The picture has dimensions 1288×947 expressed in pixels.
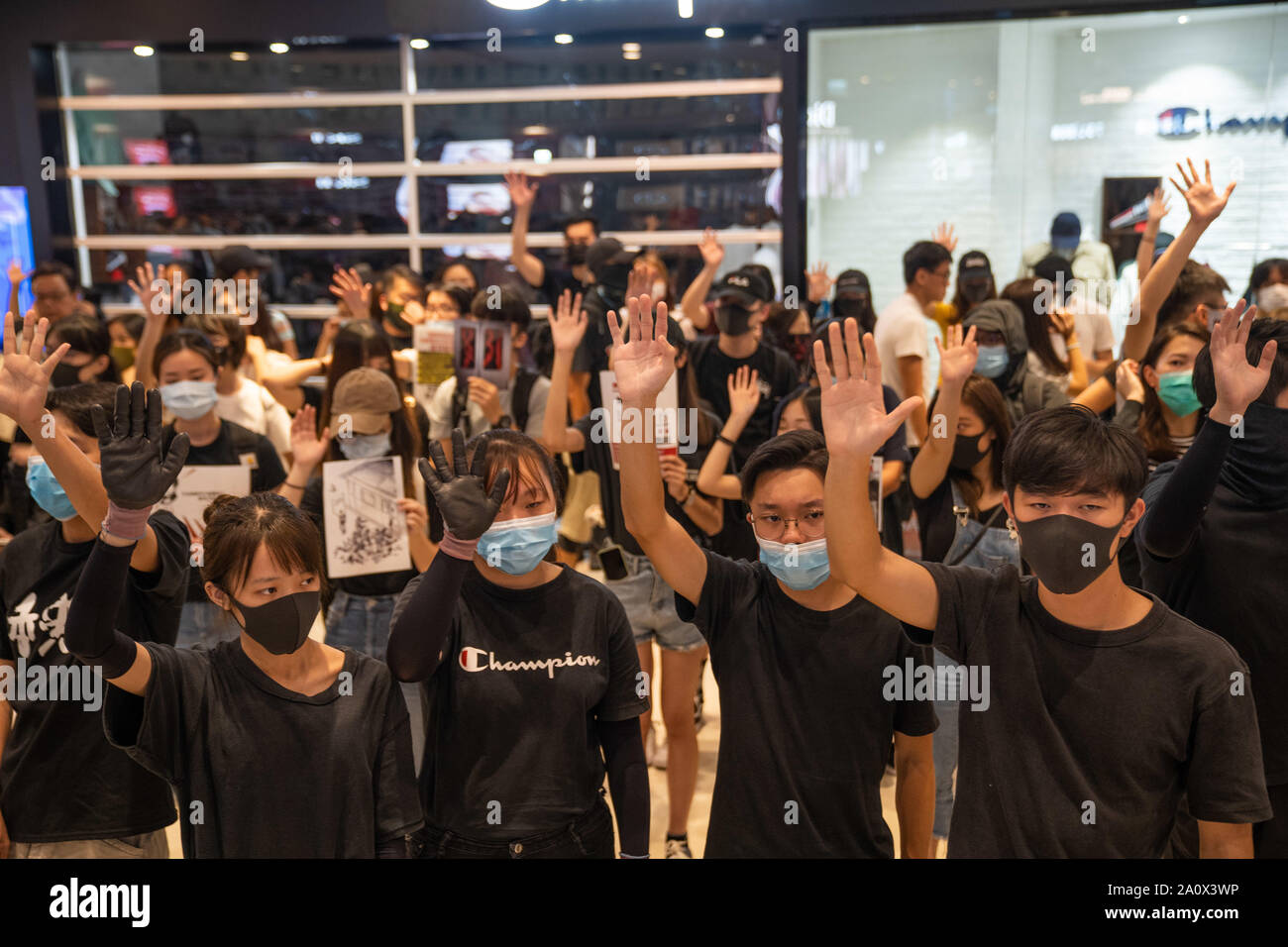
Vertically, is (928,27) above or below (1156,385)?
above

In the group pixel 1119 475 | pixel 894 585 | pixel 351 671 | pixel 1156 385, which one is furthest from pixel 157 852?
pixel 1156 385

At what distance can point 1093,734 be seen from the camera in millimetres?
1697

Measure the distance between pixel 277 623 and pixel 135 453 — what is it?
365mm

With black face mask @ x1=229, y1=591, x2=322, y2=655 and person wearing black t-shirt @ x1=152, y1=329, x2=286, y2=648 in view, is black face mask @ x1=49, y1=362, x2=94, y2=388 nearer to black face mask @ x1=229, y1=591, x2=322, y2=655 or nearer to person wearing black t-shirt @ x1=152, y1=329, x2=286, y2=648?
person wearing black t-shirt @ x1=152, y1=329, x2=286, y2=648

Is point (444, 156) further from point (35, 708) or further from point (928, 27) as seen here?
point (35, 708)

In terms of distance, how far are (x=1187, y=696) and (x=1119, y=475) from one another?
349 millimetres

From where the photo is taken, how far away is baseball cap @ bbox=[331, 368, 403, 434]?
3.24 metres

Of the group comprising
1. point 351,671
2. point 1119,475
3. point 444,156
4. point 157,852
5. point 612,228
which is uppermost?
point 444,156

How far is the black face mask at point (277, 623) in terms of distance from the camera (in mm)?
1909

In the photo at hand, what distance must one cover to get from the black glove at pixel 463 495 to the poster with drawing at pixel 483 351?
2045mm

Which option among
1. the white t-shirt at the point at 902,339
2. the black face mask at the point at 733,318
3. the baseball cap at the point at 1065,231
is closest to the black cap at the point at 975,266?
the white t-shirt at the point at 902,339

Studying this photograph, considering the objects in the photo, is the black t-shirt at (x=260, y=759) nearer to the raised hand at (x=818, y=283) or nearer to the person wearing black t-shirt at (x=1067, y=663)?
the person wearing black t-shirt at (x=1067, y=663)

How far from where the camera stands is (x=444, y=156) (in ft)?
26.2

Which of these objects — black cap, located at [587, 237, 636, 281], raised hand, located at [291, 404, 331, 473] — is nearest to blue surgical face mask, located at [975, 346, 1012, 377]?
black cap, located at [587, 237, 636, 281]
